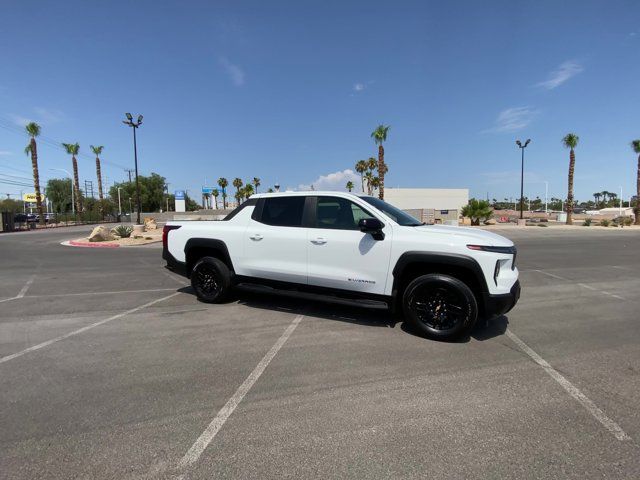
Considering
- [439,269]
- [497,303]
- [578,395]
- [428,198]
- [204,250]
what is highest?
[428,198]

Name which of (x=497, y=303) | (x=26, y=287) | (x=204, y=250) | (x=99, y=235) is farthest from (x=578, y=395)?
(x=99, y=235)

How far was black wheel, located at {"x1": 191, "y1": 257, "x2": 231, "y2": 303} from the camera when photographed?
6.09 m

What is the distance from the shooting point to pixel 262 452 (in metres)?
2.56

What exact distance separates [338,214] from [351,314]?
62.6 inches

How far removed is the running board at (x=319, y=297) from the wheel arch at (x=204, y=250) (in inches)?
19.9

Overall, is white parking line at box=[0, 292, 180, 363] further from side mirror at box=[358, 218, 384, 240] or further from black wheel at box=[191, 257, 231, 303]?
side mirror at box=[358, 218, 384, 240]

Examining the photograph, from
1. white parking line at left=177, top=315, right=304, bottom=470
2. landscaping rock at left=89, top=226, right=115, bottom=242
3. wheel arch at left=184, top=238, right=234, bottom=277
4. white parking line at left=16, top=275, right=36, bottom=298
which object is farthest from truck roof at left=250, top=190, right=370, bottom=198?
landscaping rock at left=89, top=226, right=115, bottom=242

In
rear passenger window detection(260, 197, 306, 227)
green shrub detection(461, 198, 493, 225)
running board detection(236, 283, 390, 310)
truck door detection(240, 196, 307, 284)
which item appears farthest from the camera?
green shrub detection(461, 198, 493, 225)

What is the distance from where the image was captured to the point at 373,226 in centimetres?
469

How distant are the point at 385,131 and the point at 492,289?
136 feet

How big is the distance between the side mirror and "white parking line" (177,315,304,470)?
5.74 feet

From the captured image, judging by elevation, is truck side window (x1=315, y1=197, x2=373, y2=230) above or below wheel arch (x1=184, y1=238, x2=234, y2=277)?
above

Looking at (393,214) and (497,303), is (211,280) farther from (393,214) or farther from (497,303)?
(497,303)

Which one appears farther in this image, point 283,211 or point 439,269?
point 283,211
